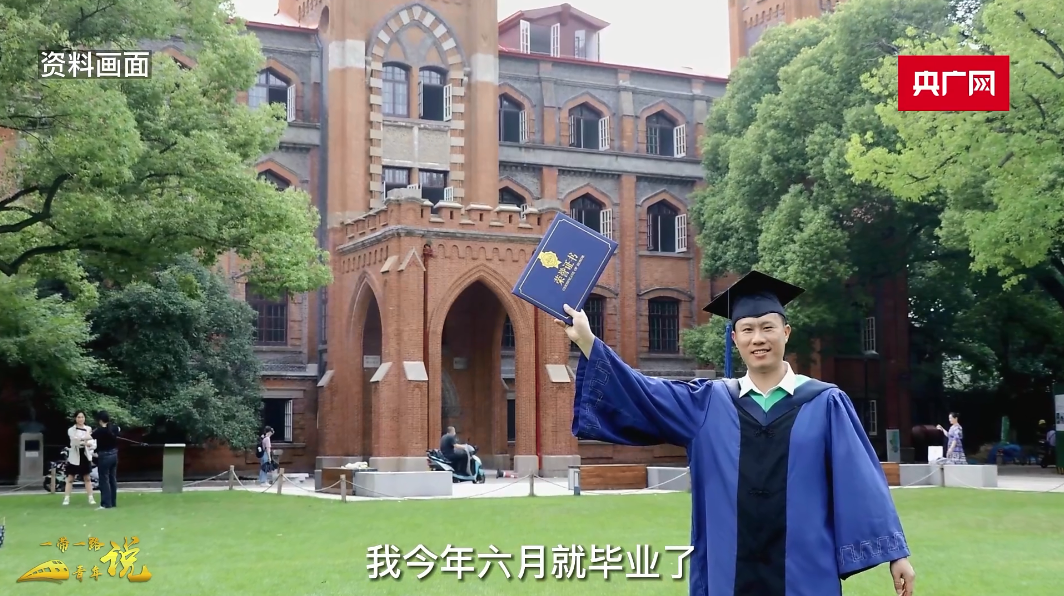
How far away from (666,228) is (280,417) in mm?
13399

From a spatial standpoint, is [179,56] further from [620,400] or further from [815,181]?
[620,400]

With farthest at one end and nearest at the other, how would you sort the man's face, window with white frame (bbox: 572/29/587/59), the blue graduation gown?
window with white frame (bbox: 572/29/587/59), the man's face, the blue graduation gown

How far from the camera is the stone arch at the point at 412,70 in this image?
32375 mm

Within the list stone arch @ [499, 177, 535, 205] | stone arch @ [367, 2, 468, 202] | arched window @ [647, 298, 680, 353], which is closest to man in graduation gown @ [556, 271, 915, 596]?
stone arch @ [367, 2, 468, 202]

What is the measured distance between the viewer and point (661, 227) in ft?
123

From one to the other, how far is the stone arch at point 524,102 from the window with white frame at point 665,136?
4.01 metres

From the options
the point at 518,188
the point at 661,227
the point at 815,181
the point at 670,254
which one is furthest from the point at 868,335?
the point at 518,188

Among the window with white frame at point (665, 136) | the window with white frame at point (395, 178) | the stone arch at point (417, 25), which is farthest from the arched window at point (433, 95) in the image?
the window with white frame at point (665, 136)

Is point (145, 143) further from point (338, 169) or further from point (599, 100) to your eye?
point (599, 100)

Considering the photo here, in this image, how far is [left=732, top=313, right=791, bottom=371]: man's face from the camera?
16.6 ft

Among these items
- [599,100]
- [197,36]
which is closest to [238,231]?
[197,36]

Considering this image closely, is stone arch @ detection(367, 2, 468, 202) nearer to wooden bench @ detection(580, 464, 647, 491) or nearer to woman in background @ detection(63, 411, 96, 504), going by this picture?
wooden bench @ detection(580, 464, 647, 491)

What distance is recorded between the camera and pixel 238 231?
19703 millimetres

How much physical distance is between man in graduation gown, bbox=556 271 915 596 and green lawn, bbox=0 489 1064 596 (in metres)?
4.99
